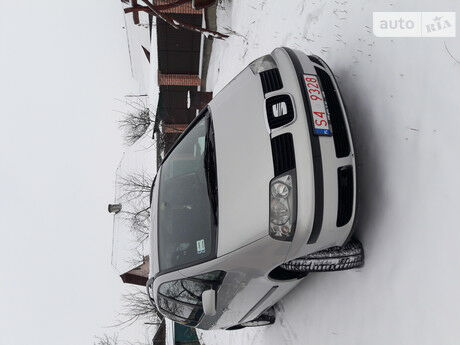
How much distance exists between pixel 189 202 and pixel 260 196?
3.36ft

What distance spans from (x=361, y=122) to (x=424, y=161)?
3.42ft

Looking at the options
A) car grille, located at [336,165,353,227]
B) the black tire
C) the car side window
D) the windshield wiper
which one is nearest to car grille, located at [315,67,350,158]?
car grille, located at [336,165,353,227]

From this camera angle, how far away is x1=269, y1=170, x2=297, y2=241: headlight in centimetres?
362

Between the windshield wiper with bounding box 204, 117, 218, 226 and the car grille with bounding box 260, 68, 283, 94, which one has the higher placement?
the car grille with bounding box 260, 68, 283, 94

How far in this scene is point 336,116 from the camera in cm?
410

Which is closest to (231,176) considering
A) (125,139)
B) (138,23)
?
(138,23)

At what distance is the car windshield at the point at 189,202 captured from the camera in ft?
13.6

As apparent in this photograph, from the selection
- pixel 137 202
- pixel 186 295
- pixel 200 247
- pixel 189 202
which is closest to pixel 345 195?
pixel 200 247

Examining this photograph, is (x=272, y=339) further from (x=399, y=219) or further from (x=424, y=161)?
(x=424, y=161)

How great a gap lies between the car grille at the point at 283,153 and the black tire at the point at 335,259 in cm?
108

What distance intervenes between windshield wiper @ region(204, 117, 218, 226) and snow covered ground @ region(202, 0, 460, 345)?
5.20 feet

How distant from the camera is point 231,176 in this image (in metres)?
3.98

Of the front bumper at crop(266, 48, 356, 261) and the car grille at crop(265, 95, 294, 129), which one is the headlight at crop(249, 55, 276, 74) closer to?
the front bumper at crop(266, 48, 356, 261)

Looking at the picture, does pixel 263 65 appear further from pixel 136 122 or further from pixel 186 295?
pixel 136 122
